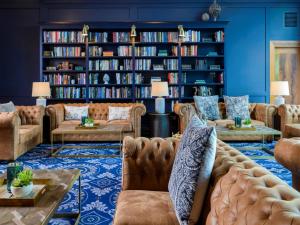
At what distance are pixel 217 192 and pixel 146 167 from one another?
971 mm

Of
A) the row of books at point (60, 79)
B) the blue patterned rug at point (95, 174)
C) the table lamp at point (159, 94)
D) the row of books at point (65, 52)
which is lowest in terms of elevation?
the blue patterned rug at point (95, 174)

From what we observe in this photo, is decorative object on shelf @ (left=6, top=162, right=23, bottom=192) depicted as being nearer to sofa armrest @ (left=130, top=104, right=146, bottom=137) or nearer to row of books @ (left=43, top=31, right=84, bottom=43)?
sofa armrest @ (left=130, top=104, right=146, bottom=137)

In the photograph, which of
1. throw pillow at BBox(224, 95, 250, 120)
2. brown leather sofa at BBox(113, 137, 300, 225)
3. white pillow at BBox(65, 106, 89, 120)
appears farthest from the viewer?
white pillow at BBox(65, 106, 89, 120)

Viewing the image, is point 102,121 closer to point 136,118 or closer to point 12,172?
point 136,118

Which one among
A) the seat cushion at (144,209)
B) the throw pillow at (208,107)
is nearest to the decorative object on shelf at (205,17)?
the throw pillow at (208,107)

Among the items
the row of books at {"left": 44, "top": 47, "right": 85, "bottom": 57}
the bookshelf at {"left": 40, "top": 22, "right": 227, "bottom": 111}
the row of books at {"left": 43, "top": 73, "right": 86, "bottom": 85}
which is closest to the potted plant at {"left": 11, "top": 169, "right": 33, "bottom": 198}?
the bookshelf at {"left": 40, "top": 22, "right": 227, "bottom": 111}

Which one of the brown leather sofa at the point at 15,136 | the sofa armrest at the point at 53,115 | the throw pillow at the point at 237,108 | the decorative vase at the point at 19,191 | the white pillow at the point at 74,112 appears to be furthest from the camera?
the white pillow at the point at 74,112

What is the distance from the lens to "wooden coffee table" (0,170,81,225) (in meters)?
1.73

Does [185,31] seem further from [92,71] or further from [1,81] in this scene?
[1,81]

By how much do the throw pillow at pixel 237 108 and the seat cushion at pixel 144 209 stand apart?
4.72m

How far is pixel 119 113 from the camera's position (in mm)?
6770

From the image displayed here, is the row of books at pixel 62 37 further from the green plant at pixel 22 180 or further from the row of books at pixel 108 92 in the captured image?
the green plant at pixel 22 180

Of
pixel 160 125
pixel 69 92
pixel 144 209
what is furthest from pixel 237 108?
pixel 144 209

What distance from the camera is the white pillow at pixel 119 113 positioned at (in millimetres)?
6751
